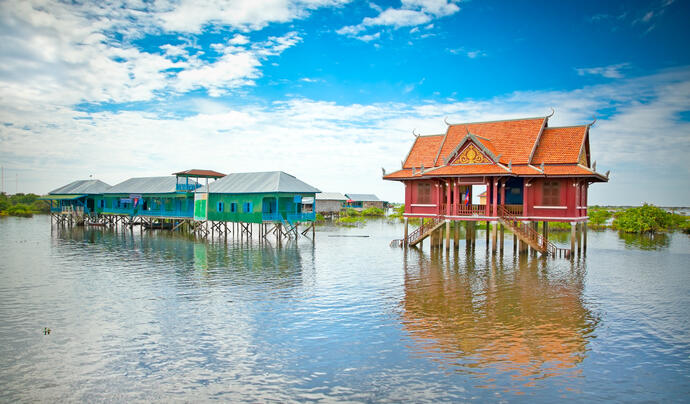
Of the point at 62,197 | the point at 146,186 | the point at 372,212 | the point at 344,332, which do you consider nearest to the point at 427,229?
the point at 344,332

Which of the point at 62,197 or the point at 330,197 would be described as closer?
the point at 62,197

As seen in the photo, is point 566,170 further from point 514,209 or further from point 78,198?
point 78,198

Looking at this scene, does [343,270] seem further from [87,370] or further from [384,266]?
[87,370]

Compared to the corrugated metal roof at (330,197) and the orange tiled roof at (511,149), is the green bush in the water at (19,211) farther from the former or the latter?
the orange tiled roof at (511,149)

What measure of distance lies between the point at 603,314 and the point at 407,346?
305 inches

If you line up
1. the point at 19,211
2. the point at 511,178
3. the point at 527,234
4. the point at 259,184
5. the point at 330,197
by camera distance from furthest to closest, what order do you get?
the point at 330,197
the point at 19,211
the point at 259,184
the point at 511,178
the point at 527,234

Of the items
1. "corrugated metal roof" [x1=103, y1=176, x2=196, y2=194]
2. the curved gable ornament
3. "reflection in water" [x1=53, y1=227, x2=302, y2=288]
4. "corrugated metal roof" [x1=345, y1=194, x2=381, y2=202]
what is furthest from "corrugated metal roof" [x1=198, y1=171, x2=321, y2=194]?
"corrugated metal roof" [x1=345, y1=194, x2=381, y2=202]

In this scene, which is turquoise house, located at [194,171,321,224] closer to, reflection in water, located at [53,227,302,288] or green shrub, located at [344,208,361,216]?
reflection in water, located at [53,227,302,288]

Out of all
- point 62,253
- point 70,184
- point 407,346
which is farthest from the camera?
point 70,184

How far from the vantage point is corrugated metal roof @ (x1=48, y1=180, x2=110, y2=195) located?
56.9 metres

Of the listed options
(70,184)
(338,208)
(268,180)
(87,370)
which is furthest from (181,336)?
(338,208)

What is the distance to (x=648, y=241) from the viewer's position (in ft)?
131

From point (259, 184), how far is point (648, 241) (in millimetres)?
34458

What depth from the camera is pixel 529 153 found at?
89.0ft
